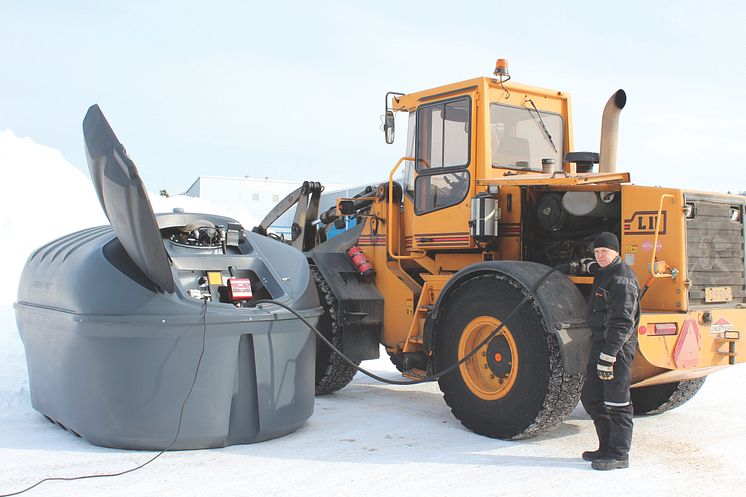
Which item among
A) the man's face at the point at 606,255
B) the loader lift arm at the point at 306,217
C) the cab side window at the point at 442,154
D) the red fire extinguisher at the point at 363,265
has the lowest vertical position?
the red fire extinguisher at the point at 363,265

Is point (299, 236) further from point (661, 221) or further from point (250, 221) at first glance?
point (250, 221)

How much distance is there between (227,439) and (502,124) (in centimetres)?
365

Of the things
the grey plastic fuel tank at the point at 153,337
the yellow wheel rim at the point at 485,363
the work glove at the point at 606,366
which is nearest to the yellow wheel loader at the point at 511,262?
the yellow wheel rim at the point at 485,363

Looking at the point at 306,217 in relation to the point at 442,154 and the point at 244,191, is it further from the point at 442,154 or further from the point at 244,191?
the point at 244,191

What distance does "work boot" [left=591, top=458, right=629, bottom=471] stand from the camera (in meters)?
4.99

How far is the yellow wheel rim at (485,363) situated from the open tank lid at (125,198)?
2.36 meters

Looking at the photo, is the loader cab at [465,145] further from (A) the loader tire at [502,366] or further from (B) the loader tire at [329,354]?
(B) the loader tire at [329,354]

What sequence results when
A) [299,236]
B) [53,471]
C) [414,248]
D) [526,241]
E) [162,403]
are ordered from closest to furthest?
[53,471], [162,403], [526,241], [414,248], [299,236]

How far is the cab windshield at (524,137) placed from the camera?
6922 millimetres

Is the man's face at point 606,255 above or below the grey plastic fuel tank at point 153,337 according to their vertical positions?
above

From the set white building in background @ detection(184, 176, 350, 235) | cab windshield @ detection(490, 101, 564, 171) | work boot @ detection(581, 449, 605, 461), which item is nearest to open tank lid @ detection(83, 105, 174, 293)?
work boot @ detection(581, 449, 605, 461)

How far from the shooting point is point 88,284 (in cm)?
528

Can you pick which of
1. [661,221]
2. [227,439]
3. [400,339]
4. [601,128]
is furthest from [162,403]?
[601,128]

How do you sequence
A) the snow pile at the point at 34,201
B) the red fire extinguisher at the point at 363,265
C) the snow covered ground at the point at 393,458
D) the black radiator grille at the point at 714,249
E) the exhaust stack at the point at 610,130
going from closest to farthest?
1. the snow covered ground at the point at 393,458
2. the black radiator grille at the point at 714,249
3. the exhaust stack at the point at 610,130
4. the red fire extinguisher at the point at 363,265
5. the snow pile at the point at 34,201
